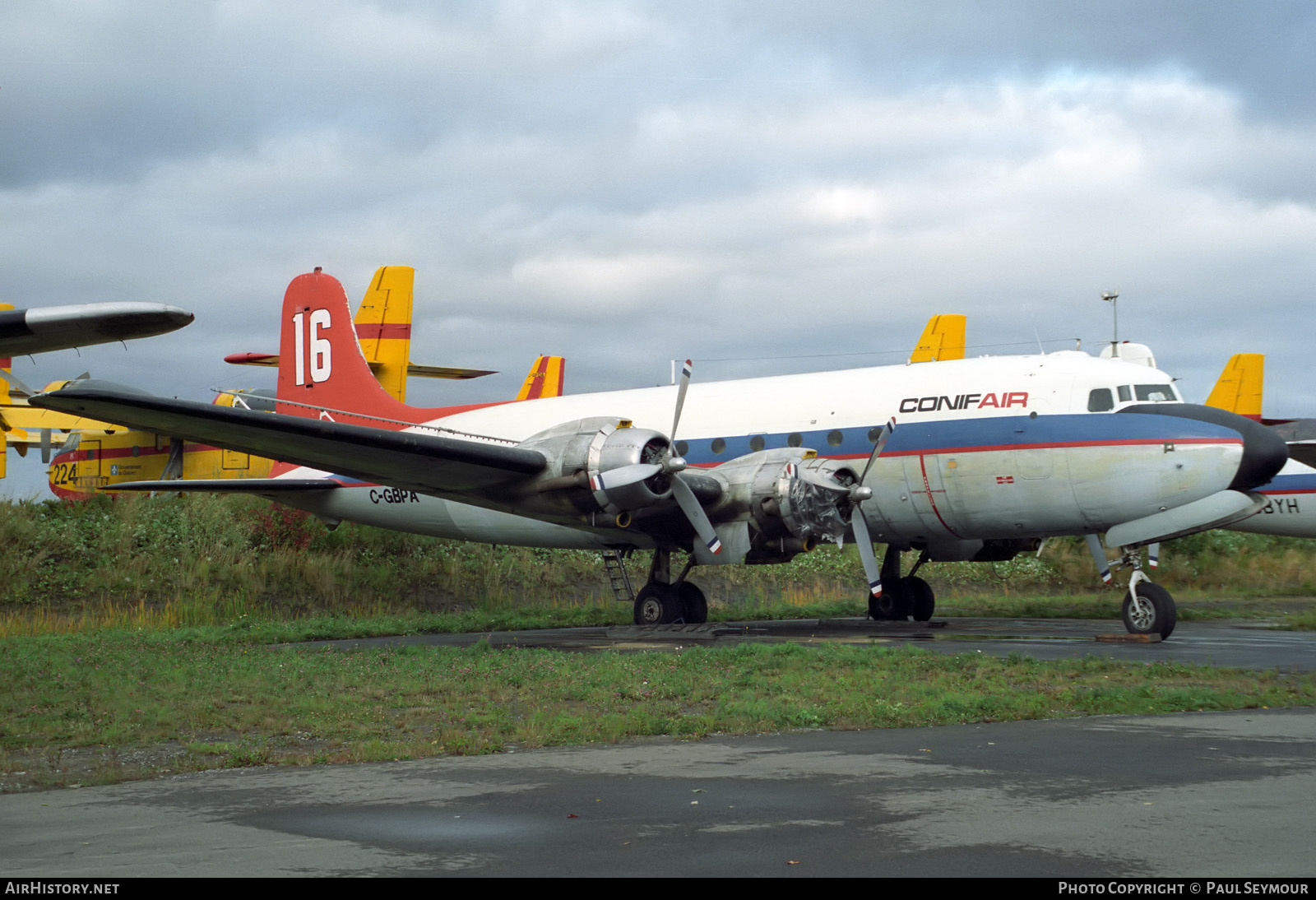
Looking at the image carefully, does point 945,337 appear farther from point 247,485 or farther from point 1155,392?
point 247,485

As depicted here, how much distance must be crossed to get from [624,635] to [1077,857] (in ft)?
38.6

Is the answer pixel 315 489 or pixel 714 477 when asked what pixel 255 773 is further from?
pixel 315 489

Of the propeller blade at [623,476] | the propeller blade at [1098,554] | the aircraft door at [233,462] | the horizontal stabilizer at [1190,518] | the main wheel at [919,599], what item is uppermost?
the aircraft door at [233,462]

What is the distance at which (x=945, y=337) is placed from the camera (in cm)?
2794

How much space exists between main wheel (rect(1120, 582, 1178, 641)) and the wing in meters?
7.76

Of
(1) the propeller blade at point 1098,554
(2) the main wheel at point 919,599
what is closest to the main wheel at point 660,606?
(2) the main wheel at point 919,599

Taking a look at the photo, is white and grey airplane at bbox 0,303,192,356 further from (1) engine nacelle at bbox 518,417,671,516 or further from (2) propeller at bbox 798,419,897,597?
(2) propeller at bbox 798,419,897,597

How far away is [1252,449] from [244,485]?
15.3 meters

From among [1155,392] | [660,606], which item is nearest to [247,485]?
[660,606]

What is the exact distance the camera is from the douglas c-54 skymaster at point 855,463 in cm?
1499

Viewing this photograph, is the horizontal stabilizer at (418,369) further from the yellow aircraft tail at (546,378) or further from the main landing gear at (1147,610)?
the main landing gear at (1147,610)

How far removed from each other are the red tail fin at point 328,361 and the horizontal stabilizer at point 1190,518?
12139mm

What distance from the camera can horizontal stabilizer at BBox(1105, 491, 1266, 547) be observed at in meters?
14.9
